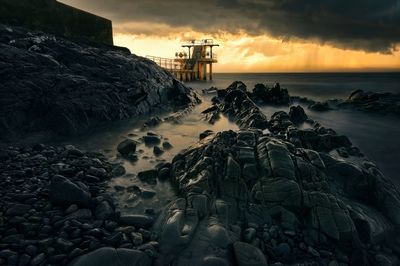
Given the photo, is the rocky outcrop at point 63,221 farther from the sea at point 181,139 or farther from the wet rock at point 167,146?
the wet rock at point 167,146

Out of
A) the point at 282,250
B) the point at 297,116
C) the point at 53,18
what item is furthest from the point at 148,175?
the point at 53,18

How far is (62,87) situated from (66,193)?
25.3 ft

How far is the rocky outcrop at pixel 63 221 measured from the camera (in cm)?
388

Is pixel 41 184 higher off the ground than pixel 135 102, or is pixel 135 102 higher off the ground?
pixel 135 102

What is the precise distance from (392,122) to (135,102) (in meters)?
16.3

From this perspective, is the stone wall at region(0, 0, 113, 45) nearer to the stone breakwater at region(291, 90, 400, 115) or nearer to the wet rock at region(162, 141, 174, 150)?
the wet rock at region(162, 141, 174, 150)

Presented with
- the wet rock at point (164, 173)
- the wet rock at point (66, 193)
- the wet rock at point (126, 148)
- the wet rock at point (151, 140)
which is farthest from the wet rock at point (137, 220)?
the wet rock at point (151, 140)

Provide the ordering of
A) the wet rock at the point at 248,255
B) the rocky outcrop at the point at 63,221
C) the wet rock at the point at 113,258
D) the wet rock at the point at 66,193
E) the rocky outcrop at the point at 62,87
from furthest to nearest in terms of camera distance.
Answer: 1. the rocky outcrop at the point at 62,87
2. the wet rock at the point at 66,193
3. the wet rock at the point at 248,255
4. the rocky outcrop at the point at 63,221
5. the wet rock at the point at 113,258

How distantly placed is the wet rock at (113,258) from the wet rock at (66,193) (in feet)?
5.08

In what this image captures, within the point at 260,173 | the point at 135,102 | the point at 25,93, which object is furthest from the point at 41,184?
the point at 135,102

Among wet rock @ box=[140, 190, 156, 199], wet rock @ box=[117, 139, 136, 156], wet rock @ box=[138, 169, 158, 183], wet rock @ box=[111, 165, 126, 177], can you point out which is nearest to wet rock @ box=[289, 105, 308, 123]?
wet rock @ box=[117, 139, 136, 156]

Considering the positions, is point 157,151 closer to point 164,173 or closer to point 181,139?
point 164,173

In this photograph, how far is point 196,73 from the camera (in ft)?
236

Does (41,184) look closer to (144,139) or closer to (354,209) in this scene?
(144,139)
